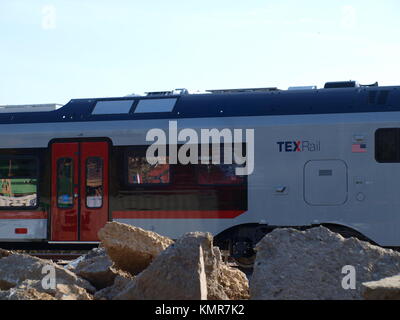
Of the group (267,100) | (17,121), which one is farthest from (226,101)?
(17,121)

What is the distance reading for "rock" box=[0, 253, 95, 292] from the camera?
6.43 metres

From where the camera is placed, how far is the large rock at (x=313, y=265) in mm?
5641

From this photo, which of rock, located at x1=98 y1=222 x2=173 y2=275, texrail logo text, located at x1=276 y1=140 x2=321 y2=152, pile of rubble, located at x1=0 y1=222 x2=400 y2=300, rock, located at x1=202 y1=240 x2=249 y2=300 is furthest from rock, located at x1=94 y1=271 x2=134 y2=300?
texrail logo text, located at x1=276 y1=140 x2=321 y2=152

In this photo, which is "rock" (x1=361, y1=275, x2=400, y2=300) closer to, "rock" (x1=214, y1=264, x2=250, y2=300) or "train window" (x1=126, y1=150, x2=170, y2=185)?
"rock" (x1=214, y1=264, x2=250, y2=300)

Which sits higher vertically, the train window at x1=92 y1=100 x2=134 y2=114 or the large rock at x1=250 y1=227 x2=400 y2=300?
the train window at x1=92 y1=100 x2=134 y2=114

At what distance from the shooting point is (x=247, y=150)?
12453 millimetres

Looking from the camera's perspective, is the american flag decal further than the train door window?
No

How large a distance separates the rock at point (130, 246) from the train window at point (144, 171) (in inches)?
225

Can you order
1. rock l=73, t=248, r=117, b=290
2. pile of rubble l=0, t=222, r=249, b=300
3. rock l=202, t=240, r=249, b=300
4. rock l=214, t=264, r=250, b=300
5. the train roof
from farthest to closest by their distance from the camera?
the train roof < rock l=73, t=248, r=117, b=290 < rock l=214, t=264, r=250, b=300 < rock l=202, t=240, r=249, b=300 < pile of rubble l=0, t=222, r=249, b=300

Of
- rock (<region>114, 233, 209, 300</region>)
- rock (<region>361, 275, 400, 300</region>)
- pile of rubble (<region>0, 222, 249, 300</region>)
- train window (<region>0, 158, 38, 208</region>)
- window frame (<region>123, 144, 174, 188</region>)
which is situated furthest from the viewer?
train window (<region>0, 158, 38, 208</region>)

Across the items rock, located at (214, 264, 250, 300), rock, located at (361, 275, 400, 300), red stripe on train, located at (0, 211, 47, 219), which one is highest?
red stripe on train, located at (0, 211, 47, 219)

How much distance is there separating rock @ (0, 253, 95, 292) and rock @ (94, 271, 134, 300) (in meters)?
0.28

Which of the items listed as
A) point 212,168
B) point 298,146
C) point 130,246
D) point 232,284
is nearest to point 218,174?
point 212,168

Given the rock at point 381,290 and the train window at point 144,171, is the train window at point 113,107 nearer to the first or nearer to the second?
the train window at point 144,171
